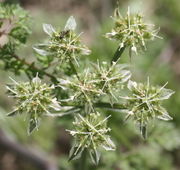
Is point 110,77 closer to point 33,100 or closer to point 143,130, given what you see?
point 143,130

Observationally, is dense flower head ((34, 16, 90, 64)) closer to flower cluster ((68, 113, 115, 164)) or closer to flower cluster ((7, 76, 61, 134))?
flower cluster ((7, 76, 61, 134))

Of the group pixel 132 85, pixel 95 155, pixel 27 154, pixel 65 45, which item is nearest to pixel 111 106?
pixel 132 85

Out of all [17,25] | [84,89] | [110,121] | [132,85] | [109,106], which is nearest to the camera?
[84,89]

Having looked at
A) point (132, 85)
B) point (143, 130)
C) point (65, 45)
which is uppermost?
point (65, 45)

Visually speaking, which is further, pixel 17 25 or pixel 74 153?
pixel 17 25

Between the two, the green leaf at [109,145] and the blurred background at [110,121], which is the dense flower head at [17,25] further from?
the green leaf at [109,145]

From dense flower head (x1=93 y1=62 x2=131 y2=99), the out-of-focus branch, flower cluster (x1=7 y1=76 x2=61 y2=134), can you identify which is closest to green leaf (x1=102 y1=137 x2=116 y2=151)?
dense flower head (x1=93 y1=62 x2=131 y2=99)
